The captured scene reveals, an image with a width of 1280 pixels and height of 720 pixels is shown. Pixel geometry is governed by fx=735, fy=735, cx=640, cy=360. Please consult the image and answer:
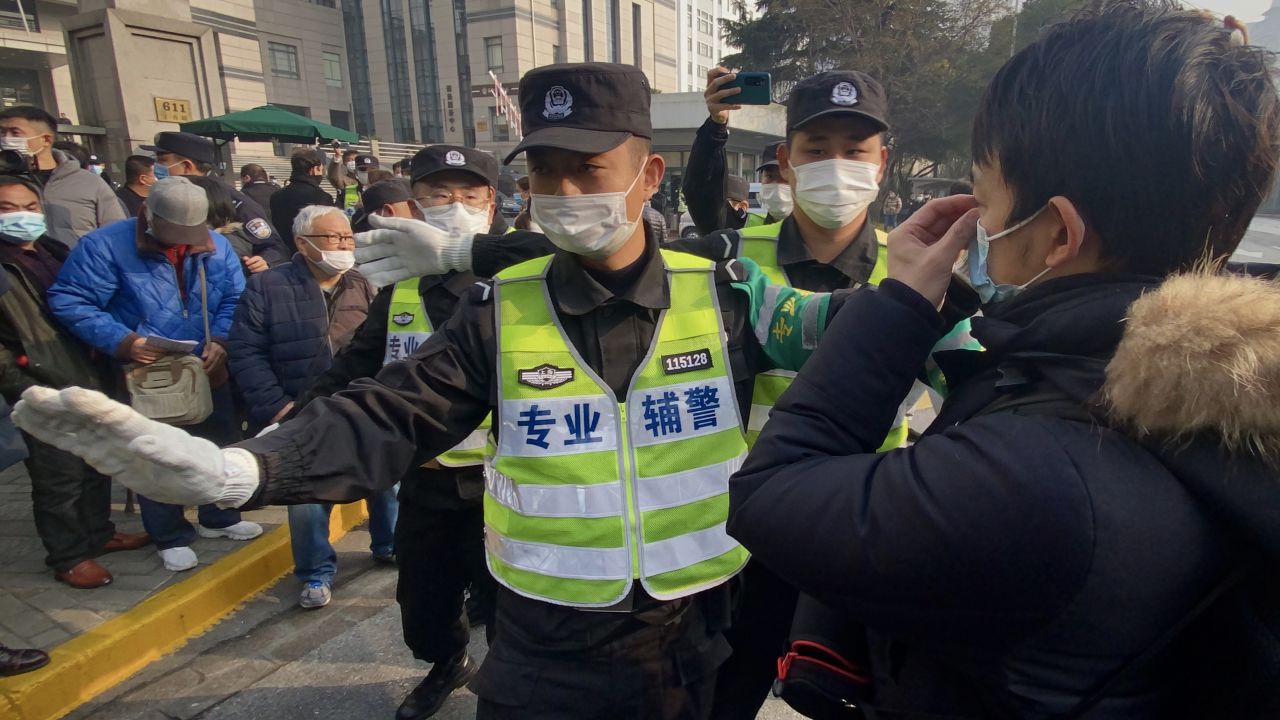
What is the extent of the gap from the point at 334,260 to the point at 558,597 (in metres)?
2.82

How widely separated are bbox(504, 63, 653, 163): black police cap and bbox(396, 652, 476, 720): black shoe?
2.09 m

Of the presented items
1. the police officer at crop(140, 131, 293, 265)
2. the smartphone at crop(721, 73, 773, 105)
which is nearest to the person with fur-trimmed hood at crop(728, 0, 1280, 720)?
the smartphone at crop(721, 73, 773, 105)

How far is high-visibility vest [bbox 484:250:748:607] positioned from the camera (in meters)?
1.59

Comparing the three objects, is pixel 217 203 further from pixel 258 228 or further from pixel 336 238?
pixel 336 238

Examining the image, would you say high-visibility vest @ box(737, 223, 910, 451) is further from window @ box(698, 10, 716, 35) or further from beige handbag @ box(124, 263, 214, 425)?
window @ box(698, 10, 716, 35)

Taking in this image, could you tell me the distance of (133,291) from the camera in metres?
3.69

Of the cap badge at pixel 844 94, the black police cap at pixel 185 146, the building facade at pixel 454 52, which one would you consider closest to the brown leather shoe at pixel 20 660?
the cap badge at pixel 844 94

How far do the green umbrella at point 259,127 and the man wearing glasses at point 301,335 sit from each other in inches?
371

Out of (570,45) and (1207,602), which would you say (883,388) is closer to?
(1207,602)

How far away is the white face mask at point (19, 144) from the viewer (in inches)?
194

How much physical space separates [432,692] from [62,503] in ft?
7.18

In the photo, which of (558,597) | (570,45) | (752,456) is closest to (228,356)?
(558,597)

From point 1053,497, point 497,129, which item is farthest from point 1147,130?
point 497,129

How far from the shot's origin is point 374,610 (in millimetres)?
3645
